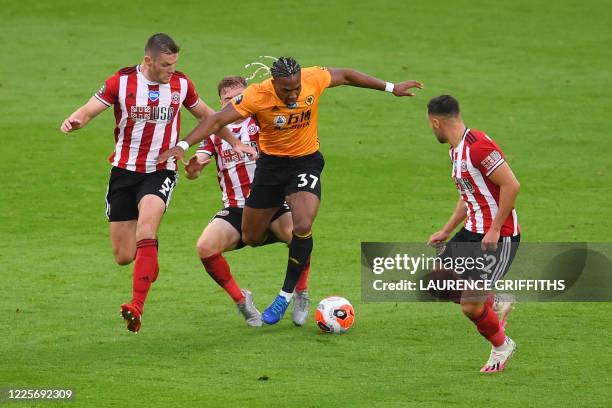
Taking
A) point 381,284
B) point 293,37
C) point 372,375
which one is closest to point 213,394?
point 372,375

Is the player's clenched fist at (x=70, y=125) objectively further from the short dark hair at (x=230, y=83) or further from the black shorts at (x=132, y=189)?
the short dark hair at (x=230, y=83)

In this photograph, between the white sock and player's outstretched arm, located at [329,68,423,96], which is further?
player's outstretched arm, located at [329,68,423,96]

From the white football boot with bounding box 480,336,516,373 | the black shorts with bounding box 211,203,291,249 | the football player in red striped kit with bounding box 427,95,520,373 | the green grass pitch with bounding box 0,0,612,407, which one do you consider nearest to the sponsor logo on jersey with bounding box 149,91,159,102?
the black shorts with bounding box 211,203,291,249

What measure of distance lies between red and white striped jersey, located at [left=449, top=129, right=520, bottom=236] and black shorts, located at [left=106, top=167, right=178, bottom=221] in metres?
2.65

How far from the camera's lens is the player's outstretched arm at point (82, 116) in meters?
10.0

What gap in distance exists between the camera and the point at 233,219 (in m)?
11.0

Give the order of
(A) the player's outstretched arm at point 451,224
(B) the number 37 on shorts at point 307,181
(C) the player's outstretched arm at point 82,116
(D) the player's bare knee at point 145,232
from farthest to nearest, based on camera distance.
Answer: (B) the number 37 on shorts at point 307,181, (D) the player's bare knee at point 145,232, (C) the player's outstretched arm at point 82,116, (A) the player's outstretched arm at point 451,224

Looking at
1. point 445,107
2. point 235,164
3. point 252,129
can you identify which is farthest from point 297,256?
point 445,107

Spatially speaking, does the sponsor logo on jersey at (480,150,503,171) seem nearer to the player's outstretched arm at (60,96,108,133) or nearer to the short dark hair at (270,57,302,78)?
the short dark hair at (270,57,302,78)

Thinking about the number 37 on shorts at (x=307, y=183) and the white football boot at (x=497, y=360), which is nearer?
the white football boot at (x=497, y=360)

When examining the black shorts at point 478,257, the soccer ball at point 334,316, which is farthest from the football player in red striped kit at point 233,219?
the black shorts at point 478,257

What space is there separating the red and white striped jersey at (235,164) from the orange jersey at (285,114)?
552 mm

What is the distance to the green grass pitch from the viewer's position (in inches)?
354

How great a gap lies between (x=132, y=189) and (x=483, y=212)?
3.26 m
